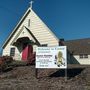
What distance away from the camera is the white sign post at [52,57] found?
1896 cm

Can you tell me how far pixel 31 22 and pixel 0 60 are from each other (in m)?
9.68

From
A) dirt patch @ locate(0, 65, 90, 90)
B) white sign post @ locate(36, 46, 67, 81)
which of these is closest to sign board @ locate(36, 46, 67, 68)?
white sign post @ locate(36, 46, 67, 81)

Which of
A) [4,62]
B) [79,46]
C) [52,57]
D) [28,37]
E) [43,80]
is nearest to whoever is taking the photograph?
[43,80]

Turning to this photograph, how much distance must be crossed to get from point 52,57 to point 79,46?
2618 centimetres

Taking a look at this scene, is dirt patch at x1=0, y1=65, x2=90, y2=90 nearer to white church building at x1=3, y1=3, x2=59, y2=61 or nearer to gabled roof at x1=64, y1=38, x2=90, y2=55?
white church building at x1=3, y1=3, x2=59, y2=61

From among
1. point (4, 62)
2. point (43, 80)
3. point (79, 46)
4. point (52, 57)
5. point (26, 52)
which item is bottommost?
point (43, 80)

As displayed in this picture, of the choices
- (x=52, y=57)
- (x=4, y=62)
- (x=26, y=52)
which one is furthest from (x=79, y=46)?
(x=52, y=57)

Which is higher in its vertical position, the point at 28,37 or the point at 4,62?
the point at 28,37

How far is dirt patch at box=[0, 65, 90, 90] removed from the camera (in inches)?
641

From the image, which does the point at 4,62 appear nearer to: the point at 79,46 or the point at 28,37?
the point at 28,37

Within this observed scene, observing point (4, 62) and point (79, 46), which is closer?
point (4, 62)

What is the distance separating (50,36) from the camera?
31.0 meters

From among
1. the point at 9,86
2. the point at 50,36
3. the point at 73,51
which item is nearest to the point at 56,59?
the point at 9,86

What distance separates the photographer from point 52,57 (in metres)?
19.4
